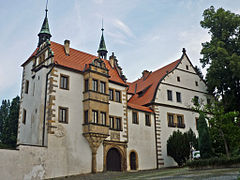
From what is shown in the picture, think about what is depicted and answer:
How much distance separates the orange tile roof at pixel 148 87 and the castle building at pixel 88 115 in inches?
8.7

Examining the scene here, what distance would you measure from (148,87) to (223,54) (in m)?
10.2

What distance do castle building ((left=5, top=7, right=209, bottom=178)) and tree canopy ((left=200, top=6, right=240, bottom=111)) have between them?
19.3ft

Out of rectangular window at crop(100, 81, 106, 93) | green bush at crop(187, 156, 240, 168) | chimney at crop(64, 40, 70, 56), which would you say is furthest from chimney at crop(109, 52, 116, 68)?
green bush at crop(187, 156, 240, 168)

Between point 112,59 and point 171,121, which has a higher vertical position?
point 112,59

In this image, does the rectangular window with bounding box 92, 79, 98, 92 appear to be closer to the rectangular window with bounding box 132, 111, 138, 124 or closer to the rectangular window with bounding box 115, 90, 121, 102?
the rectangular window with bounding box 115, 90, 121, 102

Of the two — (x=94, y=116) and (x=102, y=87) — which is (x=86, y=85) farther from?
(x=94, y=116)

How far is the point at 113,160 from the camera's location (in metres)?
30.0

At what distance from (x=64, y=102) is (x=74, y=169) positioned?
6.02 meters

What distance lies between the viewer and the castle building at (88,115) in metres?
26.5

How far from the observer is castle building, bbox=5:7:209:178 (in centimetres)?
2648

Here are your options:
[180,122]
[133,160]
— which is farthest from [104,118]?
[180,122]

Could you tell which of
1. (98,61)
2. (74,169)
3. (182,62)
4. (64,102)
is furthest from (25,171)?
(182,62)

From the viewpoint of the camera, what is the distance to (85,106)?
28516mm

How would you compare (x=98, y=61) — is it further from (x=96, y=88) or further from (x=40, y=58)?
(x=40, y=58)
